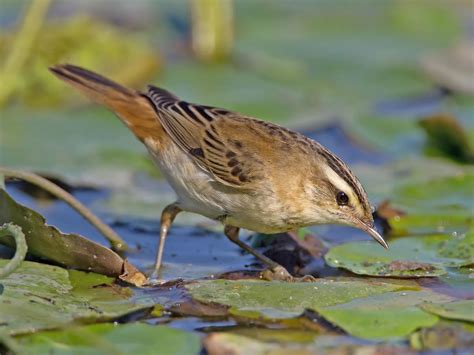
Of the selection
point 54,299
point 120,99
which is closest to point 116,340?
point 54,299

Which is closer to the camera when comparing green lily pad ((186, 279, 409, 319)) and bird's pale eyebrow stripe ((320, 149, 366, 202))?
green lily pad ((186, 279, 409, 319))

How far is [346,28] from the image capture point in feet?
49.9

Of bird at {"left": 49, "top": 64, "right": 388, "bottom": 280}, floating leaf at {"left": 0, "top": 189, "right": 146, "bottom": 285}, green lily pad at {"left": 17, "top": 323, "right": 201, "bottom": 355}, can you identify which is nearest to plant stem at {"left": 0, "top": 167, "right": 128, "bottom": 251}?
floating leaf at {"left": 0, "top": 189, "right": 146, "bottom": 285}

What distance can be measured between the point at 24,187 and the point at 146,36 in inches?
242

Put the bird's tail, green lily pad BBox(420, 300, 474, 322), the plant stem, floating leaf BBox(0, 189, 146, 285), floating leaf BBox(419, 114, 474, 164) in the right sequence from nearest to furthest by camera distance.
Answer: green lily pad BBox(420, 300, 474, 322) → floating leaf BBox(0, 189, 146, 285) → the plant stem → the bird's tail → floating leaf BBox(419, 114, 474, 164)

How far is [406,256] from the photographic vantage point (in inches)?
301

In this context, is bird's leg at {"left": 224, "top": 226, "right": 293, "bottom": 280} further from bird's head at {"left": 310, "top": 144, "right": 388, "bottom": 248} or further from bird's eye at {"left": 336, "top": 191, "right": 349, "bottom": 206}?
bird's eye at {"left": 336, "top": 191, "right": 349, "bottom": 206}

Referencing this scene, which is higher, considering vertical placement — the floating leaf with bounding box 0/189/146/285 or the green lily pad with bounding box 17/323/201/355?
the floating leaf with bounding box 0/189/146/285

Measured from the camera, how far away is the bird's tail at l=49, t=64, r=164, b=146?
8398mm

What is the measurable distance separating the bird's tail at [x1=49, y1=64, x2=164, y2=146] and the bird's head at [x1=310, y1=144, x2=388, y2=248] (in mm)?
1465

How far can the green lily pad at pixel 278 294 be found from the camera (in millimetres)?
6391

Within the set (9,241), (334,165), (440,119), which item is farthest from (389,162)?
(9,241)

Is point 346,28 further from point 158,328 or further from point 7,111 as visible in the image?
point 158,328

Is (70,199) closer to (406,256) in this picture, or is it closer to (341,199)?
(341,199)
